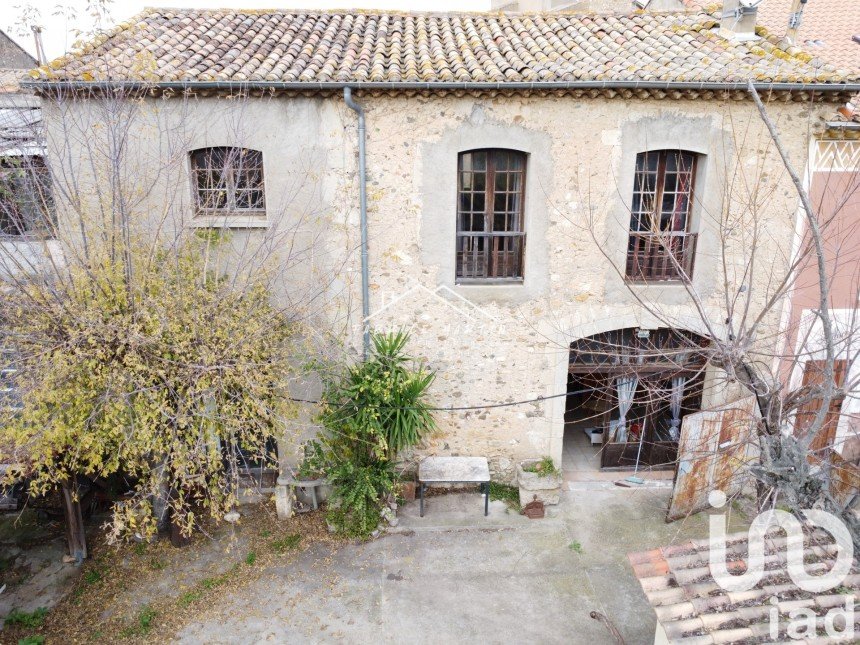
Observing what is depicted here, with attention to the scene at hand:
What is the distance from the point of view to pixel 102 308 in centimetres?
607

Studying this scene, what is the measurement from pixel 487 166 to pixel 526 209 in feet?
2.86

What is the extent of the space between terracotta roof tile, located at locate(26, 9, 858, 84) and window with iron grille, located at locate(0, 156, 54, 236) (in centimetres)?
130

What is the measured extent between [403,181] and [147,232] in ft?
11.6

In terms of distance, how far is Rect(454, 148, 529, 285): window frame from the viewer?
328 inches

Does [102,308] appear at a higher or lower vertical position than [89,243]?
lower

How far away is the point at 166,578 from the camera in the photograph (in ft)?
24.9

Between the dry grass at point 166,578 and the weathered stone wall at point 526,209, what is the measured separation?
3.07 m

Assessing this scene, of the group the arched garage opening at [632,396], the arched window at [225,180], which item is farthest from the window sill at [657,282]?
the arched window at [225,180]

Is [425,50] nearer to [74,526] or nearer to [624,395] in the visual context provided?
[624,395]

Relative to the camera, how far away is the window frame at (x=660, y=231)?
27.3 ft

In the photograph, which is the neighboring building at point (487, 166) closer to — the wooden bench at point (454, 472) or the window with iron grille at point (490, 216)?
the window with iron grille at point (490, 216)

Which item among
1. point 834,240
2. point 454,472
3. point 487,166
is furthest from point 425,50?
point 834,240

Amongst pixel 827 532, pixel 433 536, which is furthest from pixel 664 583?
pixel 433 536

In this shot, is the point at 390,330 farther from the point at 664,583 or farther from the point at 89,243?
the point at 664,583
